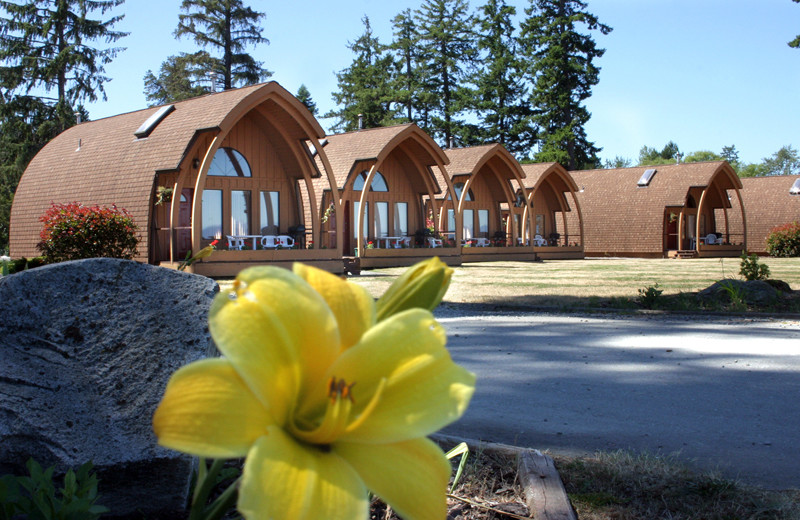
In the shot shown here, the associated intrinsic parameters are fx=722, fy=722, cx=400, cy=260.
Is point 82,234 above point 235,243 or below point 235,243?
above

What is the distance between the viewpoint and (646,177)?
139ft

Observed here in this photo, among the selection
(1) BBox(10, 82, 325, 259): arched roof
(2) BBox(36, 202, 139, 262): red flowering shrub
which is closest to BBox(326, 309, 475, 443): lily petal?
(2) BBox(36, 202, 139, 262): red flowering shrub

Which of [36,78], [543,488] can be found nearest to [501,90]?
[36,78]

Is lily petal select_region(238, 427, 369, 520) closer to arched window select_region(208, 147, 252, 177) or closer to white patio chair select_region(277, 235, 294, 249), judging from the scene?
white patio chair select_region(277, 235, 294, 249)

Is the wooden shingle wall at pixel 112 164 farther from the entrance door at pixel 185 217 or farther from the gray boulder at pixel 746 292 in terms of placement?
the gray boulder at pixel 746 292

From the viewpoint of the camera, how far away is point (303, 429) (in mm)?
646

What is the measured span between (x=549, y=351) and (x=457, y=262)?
69.2ft

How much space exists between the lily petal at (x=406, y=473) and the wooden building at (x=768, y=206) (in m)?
50.2

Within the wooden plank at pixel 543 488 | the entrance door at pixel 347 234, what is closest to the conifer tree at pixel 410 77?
the entrance door at pixel 347 234

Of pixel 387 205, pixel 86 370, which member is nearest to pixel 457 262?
pixel 387 205

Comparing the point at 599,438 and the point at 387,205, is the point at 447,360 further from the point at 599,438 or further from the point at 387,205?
the point at 387,205

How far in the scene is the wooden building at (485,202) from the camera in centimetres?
3312

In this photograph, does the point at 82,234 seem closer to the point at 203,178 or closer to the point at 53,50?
the point at 203,178

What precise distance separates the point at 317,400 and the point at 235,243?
73.7 ft
